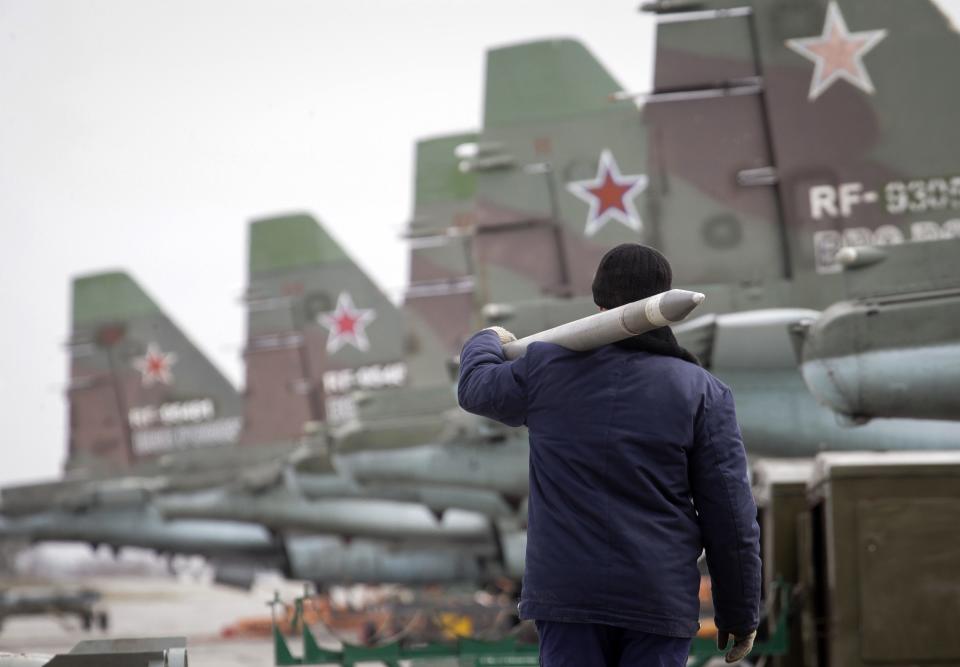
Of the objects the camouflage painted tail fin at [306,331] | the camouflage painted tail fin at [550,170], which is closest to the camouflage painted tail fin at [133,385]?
the camouflage painted tail fin at [306,331]

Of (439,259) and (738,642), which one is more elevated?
(439,259)

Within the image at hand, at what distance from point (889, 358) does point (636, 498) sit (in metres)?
3.82

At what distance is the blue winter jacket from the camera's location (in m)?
2.88

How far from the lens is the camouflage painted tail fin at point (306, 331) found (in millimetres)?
26000

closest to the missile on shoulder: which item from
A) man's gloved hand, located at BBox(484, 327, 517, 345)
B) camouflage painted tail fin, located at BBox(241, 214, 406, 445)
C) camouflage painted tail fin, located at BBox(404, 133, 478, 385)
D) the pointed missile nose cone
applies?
the pointed missile nose cone

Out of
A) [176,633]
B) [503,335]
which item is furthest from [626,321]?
[176,633]

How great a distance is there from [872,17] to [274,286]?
1971 cm

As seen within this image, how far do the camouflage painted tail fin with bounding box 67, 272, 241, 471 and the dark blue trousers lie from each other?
88.8 ft

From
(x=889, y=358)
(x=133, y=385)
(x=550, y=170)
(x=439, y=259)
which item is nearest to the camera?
(x=889, y=358)

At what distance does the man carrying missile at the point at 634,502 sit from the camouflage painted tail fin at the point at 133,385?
26980 mm

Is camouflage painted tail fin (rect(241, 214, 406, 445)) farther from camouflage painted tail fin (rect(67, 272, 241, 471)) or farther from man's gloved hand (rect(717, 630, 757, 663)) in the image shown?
man's gloved hand (rect(717, 630, 757, 663))

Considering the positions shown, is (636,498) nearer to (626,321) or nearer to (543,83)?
(626,321)

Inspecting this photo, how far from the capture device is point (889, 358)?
6.37m

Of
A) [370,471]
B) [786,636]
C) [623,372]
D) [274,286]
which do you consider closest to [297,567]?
[370,471]
